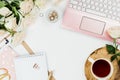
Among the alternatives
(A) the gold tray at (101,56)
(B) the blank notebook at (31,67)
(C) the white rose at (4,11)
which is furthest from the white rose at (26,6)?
(A) the gold tray at (101,56)

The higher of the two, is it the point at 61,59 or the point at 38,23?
the point at 38,23

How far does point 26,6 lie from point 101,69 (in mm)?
330

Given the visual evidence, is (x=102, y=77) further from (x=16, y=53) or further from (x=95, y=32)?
(x=16, y=53)

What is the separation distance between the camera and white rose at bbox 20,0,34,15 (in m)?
1.20

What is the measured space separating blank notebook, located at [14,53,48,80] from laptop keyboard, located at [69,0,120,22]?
0.67ft

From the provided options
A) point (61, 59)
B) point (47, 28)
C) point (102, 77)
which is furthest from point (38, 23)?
point (102, 77)

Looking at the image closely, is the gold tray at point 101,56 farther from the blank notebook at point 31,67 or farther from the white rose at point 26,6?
the white rose at point 26,6

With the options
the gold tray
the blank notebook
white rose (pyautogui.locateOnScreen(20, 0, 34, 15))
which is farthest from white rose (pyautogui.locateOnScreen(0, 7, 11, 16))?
the gold tray

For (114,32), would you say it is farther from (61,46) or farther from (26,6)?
(26,6)

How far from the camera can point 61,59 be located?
121cm

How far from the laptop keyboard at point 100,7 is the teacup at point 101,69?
0.48 ft

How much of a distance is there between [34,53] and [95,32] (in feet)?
0.72

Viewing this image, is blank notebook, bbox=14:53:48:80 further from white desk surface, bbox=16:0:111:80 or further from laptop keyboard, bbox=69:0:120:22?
laptop keyboard, bbox=69:0:120:22

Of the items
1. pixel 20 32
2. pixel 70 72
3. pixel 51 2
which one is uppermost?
pixel 51 2
